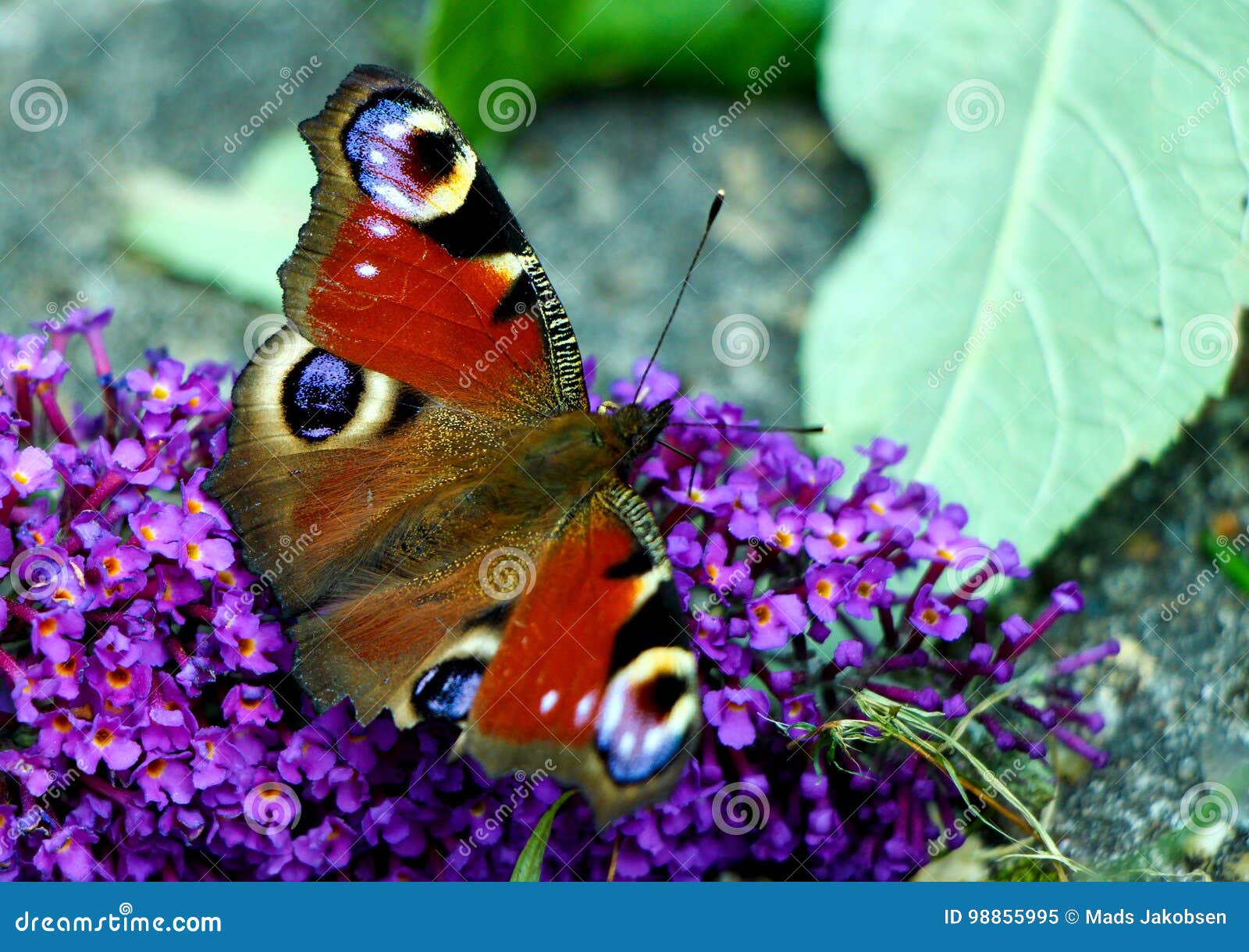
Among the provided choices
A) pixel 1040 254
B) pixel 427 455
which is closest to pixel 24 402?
pixel 427 455

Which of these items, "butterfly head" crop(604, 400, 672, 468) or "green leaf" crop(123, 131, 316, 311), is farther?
"green leaf" crop(123, 131, 316, 311)

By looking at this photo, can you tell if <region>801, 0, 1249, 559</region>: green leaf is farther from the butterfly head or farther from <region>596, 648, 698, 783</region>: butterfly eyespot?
<region>596, 648, 698, 783</region>: butterfly eyespot

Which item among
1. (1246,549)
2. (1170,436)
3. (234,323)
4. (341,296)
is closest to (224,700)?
(341,296)

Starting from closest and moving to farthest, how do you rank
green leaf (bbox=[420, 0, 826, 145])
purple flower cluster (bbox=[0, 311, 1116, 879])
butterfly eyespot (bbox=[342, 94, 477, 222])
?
purple flower cluster (bbox=[0, 311, 1116, 879])
butterfly eyespot (bbox=[342, 94, 477, 222])
green leaf (bbox=[420, 0, 826, 145])

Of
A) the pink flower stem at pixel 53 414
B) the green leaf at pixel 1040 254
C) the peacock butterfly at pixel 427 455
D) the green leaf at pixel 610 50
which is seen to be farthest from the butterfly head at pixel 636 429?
the green leaf at pixel 610 50

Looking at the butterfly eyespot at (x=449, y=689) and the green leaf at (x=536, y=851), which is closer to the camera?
the butterfly eyespot at (x=449, y=689)

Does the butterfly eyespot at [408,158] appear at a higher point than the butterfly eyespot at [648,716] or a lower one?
higher

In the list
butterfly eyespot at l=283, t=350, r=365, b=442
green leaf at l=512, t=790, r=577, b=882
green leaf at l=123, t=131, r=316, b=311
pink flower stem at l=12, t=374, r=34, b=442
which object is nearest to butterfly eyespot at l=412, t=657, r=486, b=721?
green leaf at l=512, t=790, r=577, b=882

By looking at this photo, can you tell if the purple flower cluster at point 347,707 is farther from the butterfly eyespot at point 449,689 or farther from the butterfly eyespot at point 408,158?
the butterfly eyespot at point 408,158

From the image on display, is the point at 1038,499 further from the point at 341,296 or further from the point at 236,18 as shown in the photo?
the point at 236,18
